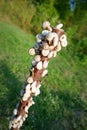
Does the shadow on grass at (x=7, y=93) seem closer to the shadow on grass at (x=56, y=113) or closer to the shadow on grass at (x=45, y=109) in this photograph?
the shadow on grass at (x=45, y=109)

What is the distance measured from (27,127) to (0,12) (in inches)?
252

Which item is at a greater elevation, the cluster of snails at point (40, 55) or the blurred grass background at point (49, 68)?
the blurred grass background at point (49, 68)

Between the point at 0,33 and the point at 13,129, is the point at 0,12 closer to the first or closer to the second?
the point at 0,33

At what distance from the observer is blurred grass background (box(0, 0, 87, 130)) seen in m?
3.97

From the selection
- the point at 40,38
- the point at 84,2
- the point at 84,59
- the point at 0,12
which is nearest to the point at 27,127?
the point at 40,38

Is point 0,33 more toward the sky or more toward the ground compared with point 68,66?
more toward the sky

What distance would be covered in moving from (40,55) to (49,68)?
15.4ft

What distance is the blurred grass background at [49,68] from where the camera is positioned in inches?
156

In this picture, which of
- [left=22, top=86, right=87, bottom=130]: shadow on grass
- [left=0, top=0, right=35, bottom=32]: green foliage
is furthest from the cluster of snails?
[left=0, top=0, right=35, bottom=32]: green foliage

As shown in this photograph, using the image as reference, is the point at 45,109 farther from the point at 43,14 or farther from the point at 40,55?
the point at 43,14

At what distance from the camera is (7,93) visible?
4051 mm

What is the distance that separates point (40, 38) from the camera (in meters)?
1.72

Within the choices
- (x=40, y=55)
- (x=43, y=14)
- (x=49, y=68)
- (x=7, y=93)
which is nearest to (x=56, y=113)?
(x=7, y=93)

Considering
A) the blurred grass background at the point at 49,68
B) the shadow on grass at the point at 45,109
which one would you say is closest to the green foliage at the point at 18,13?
the blurred grass background at the point at 49,68
